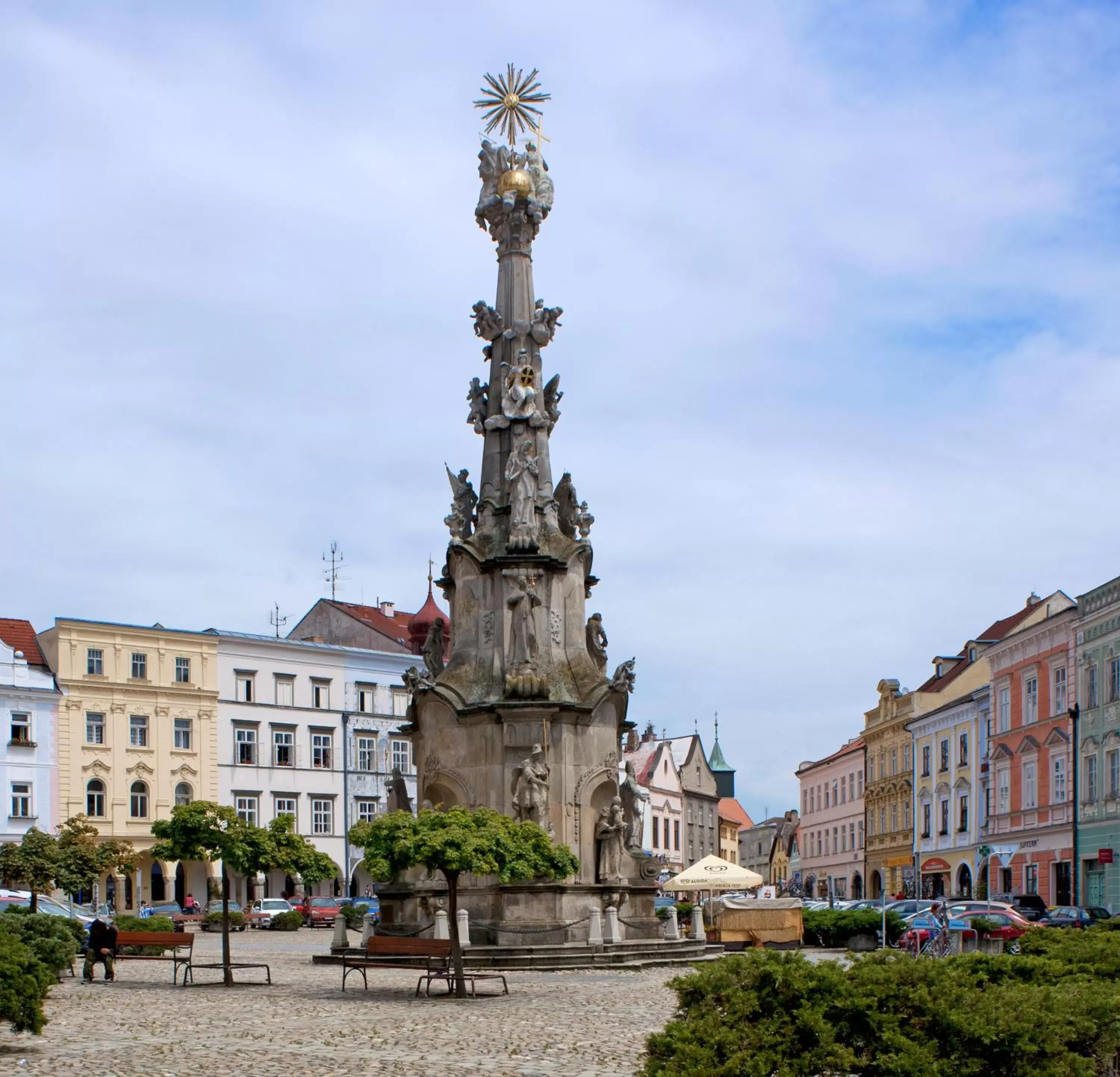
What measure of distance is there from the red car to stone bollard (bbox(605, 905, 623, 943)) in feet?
98.3

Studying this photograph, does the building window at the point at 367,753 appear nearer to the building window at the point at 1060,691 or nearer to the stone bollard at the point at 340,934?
the building window at the point at 1060,691

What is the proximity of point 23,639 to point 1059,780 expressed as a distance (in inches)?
1568

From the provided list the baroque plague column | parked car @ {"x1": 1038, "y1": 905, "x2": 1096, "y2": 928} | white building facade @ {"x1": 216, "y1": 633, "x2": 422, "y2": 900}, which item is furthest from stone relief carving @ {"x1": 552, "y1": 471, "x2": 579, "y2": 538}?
white building facade @ {"x1": 216, "y1": 633, "x2": 422, "y2": 900}

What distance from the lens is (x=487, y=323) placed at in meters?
31.8

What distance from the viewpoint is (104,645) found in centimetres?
6725

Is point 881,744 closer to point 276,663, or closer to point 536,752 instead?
point 276,663

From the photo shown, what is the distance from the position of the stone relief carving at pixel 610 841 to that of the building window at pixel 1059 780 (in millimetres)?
28723

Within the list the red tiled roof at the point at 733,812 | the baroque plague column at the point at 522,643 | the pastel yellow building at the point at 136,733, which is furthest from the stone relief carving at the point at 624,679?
the red tiled roof at the point at 733,812

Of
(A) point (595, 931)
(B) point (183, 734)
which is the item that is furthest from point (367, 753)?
(A) point (595, 931)

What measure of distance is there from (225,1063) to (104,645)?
179 ft

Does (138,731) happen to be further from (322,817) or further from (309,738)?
(322,817)

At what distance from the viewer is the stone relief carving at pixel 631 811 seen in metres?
29.7

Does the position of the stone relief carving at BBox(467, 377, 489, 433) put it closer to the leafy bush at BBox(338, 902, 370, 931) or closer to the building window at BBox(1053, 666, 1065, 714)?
the leafy bush at BBox(338, 902, 370, 931)

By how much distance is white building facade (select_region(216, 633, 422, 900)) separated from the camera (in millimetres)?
71375
